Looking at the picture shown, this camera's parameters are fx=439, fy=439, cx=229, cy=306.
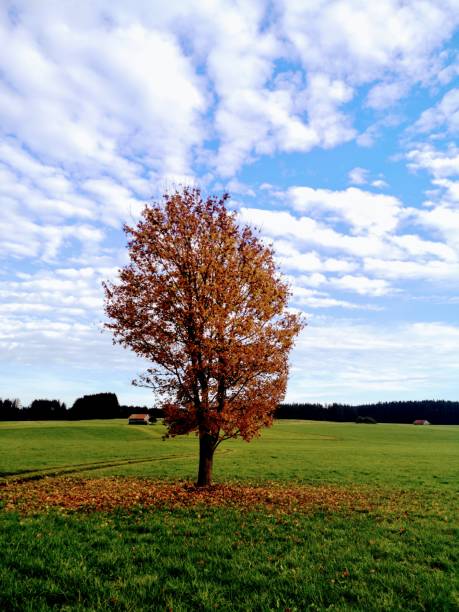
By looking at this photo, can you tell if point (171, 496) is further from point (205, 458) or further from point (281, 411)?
point (281, 411)

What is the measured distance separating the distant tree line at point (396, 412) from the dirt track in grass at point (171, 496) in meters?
156

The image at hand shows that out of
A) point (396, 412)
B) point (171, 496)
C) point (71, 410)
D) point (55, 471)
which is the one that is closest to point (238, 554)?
point (171, 496)

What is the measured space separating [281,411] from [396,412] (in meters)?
57.1

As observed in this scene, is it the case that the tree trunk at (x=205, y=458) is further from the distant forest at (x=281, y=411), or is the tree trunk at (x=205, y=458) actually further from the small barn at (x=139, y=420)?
the distant forest at (x=281, y=411)

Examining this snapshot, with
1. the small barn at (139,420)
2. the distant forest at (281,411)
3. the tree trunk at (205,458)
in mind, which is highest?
the distant forest at (281,411)

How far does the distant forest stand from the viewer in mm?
156875

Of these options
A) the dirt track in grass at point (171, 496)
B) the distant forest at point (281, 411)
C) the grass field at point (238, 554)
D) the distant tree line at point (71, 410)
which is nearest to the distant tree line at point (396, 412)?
the distant forest at point (281, 411)

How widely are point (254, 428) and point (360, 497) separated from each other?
599cm

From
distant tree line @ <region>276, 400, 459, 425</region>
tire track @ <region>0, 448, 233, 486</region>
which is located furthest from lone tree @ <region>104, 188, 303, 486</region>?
distant tree line @ <region>276, 400, 459, 425</region>

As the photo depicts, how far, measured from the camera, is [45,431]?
8106cm

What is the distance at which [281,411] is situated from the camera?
174 m

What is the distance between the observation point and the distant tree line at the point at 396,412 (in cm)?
18100

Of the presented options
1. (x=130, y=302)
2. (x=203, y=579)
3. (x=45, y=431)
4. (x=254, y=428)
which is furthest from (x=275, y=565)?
(x=45, y=431)

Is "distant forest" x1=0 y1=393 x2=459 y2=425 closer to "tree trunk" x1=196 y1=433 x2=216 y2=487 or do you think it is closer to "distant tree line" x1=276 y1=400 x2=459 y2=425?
"distant tree line" x1=276 y1=400 x2=459 y2=425
